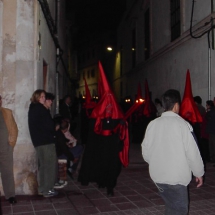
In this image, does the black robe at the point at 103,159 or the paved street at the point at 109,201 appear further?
the black robe at the point at 103,159

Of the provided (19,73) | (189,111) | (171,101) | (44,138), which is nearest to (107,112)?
(44,138)

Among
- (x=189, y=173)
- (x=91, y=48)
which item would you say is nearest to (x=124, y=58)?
(x=91, y=48)

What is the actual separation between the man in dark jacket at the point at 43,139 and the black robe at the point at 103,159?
0.67m

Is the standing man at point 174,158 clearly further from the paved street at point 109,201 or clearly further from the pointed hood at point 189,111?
the pointed hood at point 189,111

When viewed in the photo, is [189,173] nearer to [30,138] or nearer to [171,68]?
[30,138]

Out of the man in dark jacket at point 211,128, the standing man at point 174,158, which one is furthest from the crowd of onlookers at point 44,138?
the man in dark jacket at point 211,128

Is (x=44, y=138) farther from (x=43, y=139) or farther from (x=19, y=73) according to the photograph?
(x=19, y=73)

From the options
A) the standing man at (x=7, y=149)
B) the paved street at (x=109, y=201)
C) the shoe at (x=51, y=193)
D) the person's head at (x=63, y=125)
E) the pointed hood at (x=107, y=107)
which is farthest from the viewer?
the person's head at (x=63, y=125)

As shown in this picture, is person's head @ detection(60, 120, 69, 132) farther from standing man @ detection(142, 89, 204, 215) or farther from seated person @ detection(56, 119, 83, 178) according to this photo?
standing man @ detection(142, 89, 204, 215)

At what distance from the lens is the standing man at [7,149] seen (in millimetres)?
5969

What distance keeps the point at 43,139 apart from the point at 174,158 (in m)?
3.21

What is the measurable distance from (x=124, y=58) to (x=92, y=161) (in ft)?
79.8

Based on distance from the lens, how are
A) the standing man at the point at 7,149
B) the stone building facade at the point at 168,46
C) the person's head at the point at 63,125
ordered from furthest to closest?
the stone building facade at the point at 168,46 → the person's head at the point at 63,125 → the standing man at the point at 7,149

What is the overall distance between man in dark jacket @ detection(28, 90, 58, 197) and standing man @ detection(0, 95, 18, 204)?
1.28 feet
